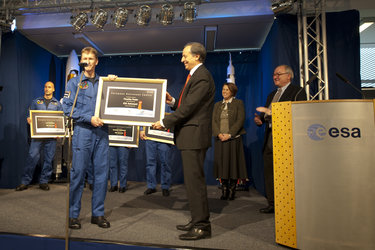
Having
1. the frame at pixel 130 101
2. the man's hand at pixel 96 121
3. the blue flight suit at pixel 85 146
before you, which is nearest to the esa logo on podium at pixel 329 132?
the frame at pixel 130 101

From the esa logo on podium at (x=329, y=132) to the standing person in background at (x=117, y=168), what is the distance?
3.58 metres

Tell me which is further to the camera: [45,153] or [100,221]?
[45,153]

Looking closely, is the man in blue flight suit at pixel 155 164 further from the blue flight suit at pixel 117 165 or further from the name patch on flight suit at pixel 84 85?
the name patch on flight suit at pixel 84 85

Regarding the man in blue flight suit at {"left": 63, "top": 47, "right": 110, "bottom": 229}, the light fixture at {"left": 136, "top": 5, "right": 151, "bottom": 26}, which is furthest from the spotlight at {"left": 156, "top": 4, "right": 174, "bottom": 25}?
the man in blue flight suit at {"left": 63, "top": 47, "right": 110, "bottom": 229}

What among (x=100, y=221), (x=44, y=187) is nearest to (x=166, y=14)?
(x=100, y=221)

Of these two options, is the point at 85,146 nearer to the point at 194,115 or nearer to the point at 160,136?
the point at 194,115

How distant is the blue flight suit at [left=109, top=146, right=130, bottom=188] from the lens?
15.7 ft

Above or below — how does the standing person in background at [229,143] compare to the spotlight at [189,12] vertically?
below

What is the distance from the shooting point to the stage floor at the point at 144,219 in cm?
235

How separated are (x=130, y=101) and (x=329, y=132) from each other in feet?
6.04

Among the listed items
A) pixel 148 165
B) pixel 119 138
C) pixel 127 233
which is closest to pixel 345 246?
pixel 127 233

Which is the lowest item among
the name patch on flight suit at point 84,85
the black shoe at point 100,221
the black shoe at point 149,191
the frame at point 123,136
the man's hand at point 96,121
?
the black shoe at point 149,191

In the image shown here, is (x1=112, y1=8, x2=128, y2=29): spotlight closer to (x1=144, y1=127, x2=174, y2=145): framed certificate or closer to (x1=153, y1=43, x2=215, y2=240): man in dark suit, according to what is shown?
(x1=144, y1=127, x2=174, y2=145): framed certificate

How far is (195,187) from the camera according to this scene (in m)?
2.41
